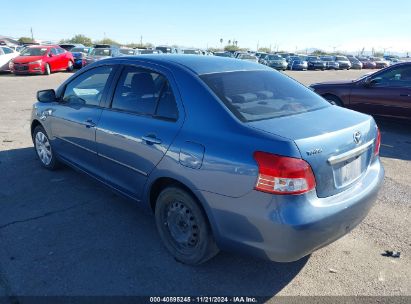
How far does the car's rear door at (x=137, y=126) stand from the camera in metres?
2.96

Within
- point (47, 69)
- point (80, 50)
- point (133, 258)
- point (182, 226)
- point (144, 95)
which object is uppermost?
point (144, 95)

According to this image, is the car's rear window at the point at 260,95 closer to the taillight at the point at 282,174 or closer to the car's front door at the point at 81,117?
the taillight at the point at 282,174

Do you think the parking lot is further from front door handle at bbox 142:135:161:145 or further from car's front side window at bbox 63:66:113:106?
car's front side window at bbox 63:66:113:106

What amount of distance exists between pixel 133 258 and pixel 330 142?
190 cm

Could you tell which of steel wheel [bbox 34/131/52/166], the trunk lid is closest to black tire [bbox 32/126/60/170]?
steel wheel [bbox 34/131/52/166]

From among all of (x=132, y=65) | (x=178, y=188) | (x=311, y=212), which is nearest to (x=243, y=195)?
(x=311, y=212)

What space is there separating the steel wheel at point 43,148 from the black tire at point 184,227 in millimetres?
2611

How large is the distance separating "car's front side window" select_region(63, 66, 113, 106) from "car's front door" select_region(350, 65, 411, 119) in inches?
246

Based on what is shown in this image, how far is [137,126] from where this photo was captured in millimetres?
3191

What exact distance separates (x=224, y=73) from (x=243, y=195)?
4.20ft

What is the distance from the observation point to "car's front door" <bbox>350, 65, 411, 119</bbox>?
7578 millimetres

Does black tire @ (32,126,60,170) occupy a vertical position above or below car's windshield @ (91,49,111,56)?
below

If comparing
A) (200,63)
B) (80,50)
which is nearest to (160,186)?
(200,63)

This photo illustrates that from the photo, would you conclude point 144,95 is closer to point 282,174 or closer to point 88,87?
point 88,87
